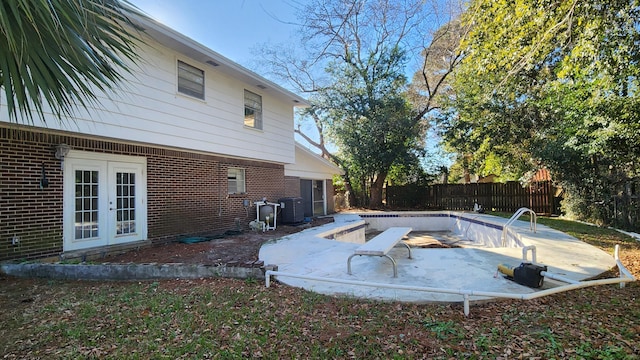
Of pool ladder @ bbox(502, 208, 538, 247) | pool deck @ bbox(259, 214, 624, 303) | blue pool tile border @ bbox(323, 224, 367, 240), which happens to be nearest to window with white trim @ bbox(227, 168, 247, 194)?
blue pool tile border @ bbox(323, 224, 367, 240)

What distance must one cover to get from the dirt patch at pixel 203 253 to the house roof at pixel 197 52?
448 cm

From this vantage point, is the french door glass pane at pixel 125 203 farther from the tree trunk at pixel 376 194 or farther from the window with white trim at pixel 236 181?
the tree trunk at pixel 376 194

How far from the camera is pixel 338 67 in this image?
62.6 feet

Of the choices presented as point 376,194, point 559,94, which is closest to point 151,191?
point 376,194

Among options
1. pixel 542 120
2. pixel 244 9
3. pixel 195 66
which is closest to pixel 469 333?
pixel 244 9

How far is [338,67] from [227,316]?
1759 cm

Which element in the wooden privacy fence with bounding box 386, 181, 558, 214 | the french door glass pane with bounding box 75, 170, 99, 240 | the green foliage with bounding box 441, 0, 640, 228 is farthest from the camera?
the wooden privacy fence with bounding box 386, 181, 558, 214

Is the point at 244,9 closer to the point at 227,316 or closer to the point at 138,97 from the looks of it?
the point at 227,316

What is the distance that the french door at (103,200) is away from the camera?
269 inches

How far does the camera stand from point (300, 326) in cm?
346

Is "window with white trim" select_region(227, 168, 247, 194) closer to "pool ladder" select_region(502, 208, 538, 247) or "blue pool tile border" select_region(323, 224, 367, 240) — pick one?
"blue pool tile border" select_region(323, 224, 367, 240)

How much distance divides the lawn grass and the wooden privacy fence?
13.0 metres

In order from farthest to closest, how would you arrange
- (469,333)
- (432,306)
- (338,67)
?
(338,67) → (432,306) → (469,333)

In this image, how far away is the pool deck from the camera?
4.42 meters
